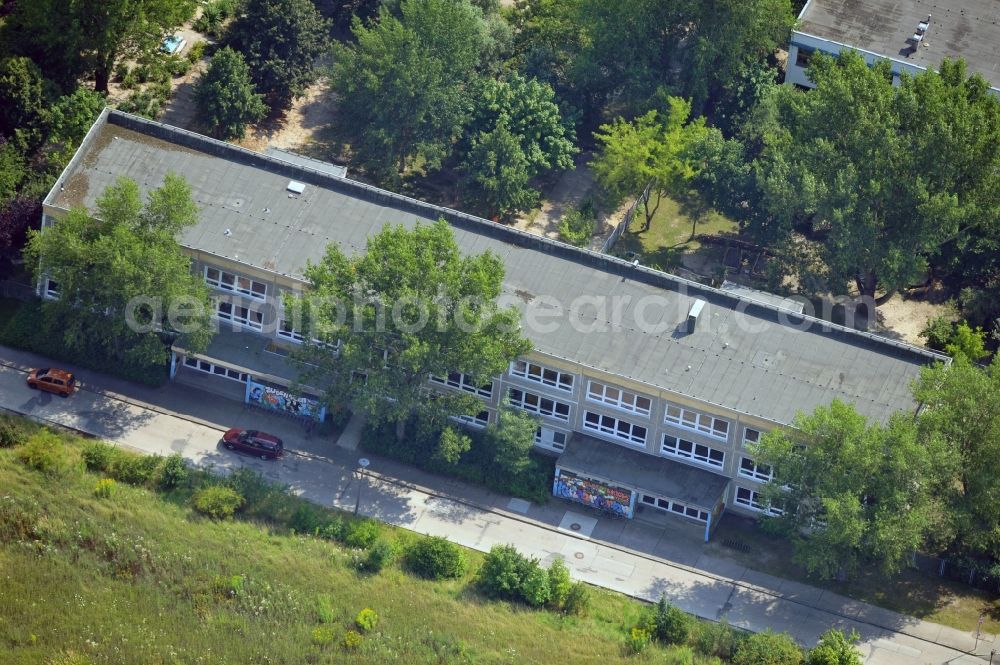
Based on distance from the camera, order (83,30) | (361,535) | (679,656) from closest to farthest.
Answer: (679,656)
(361,535)
(83,30)

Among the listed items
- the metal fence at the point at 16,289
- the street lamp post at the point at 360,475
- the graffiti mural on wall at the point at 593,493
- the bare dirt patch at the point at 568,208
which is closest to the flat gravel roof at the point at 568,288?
the graffiti mural on wall at the point at 593,493

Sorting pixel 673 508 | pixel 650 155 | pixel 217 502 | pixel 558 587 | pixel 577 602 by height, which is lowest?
pixel 577 602

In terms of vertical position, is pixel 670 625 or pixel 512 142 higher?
pixel 512 142

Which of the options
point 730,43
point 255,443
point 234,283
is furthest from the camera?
point 730,43

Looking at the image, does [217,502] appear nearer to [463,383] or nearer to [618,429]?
[463,383]

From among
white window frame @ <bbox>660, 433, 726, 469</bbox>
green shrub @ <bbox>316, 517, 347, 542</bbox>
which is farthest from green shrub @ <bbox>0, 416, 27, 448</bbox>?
white window frame @ <bbox>660, 433, 726, 469</bbox>

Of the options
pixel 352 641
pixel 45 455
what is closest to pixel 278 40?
pixel 45 455
